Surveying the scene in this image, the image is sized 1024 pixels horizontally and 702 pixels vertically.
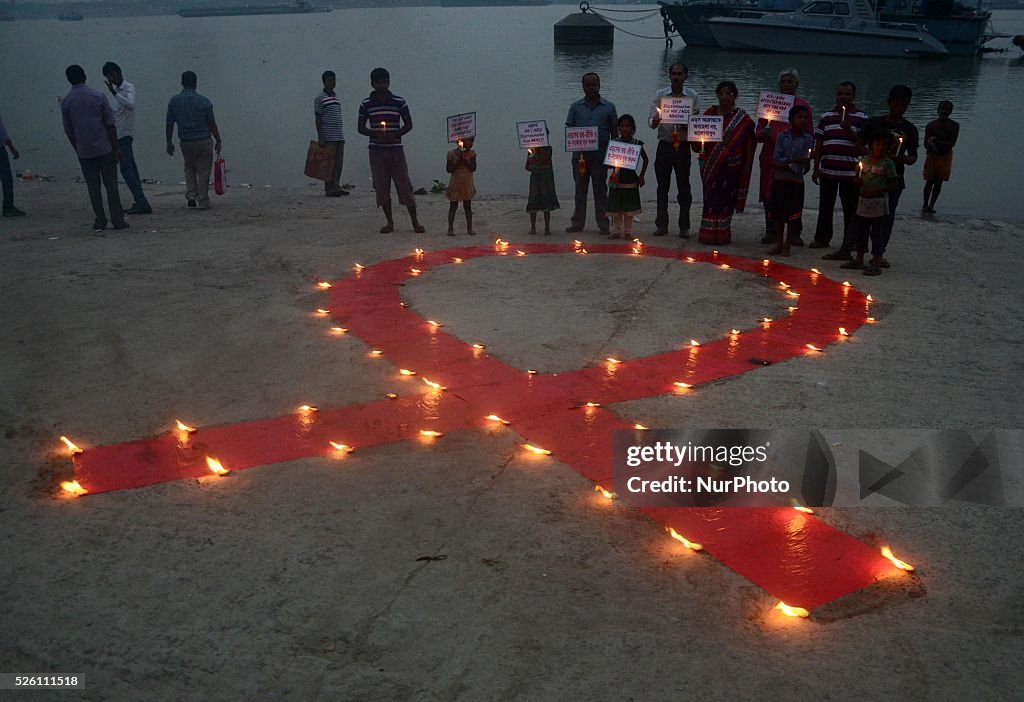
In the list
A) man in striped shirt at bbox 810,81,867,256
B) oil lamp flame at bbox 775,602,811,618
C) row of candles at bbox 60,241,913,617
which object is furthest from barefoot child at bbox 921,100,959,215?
oil lamp flame at bbox 775,602,811,618

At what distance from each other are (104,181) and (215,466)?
6846 millimetres

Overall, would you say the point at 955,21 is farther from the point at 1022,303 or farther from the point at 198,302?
the point at 198,302

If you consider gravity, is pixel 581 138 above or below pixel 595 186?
above

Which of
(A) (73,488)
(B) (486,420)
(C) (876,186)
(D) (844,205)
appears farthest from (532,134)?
(A) (73,488)

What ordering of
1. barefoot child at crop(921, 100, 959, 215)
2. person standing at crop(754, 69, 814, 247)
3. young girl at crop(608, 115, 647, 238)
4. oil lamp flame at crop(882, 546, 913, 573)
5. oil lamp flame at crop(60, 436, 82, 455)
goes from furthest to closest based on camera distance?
barefoot child at crop(921, 100, 959, 215) < young girl at crop(608, 115, 647, 238) < person standing at crop(754, 69, 814, 247) < oil lamp flame at crop(60, 436, 82, 455) < oil lamp flame at crop(882, 546, 913, 573)

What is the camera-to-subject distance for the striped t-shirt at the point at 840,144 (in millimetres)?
8375

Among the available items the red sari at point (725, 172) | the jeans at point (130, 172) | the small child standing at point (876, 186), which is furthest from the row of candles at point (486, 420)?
the jeans at point (130, 172)

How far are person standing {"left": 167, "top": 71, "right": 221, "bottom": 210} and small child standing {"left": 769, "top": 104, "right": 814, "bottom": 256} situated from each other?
21.5 ft

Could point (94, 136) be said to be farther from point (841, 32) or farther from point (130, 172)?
point (841, 32)

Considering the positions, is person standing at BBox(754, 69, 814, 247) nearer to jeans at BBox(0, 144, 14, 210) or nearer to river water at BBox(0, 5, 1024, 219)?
river water at BBox(0, 5, 1024, 219)

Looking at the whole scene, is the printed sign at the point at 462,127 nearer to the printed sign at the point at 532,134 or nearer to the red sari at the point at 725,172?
the printed sign at the point at 532,134

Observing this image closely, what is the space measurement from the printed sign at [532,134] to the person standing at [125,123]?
4879mm

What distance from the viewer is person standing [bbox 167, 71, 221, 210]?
35.7 ft

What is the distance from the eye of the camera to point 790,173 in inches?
337
